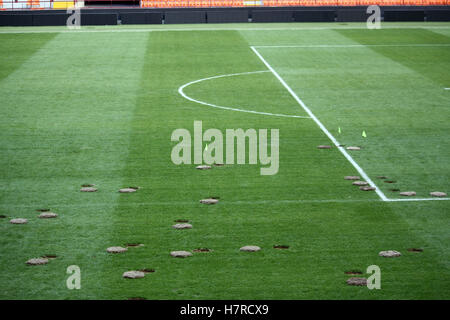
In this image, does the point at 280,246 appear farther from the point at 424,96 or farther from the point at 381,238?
the point at 424,96

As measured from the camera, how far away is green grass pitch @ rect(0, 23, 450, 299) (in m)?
11.4

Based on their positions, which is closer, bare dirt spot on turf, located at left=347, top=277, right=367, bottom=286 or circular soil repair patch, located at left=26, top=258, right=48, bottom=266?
bare dirt spot on turf, located at left=347, top=277, right=367, bottom=286

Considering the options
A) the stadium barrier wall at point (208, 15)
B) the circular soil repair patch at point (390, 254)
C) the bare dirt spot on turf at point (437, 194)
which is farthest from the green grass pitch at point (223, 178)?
the stadium barrier wall at point (208, 15)

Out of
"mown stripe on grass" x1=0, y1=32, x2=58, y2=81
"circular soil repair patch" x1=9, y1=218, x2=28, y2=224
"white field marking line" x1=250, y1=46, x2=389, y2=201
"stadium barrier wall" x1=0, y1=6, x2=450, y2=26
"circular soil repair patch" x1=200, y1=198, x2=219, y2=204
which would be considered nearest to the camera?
"circular soil repair patch" x1=9, y1=218, x2=28, y2=224

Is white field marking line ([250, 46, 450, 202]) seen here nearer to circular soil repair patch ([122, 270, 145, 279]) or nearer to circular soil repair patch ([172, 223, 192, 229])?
circular soil repair patch ([172, 223, 192, 229])

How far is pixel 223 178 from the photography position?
53.7ft

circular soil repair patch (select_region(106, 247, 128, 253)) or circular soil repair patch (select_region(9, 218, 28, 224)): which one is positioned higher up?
circular soil repair patch (select_region(106, 247, 128, 253))

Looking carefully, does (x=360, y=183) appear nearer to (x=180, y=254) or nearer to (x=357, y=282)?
(x=357, y=282)

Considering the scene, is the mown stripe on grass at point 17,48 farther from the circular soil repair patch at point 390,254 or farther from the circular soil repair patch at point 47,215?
the circular soil repair patch at point 390,254

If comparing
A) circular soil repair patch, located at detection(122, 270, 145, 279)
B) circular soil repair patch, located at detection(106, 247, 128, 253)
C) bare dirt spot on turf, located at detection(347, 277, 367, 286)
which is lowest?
circular soil repair patch, located at detection(106, 247, 128, 253)

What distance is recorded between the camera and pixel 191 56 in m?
33.5

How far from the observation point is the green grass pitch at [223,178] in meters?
11.4

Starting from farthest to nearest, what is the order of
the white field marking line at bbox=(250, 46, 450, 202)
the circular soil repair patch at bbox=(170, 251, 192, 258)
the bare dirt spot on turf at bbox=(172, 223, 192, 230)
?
the white field marking line at bbox=(250, 46, 450, 202) < the bare dirt spot on turf at bbox=(172, 223, 192, 230) < the circular soil repair patch at bbox=(170, 251, 192, 258)

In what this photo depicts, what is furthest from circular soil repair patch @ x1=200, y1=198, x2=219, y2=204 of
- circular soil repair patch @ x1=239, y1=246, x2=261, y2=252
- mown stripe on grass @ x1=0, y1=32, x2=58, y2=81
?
mown stripe on grass @ x1=0, y1=32, x2=58, y2=81
